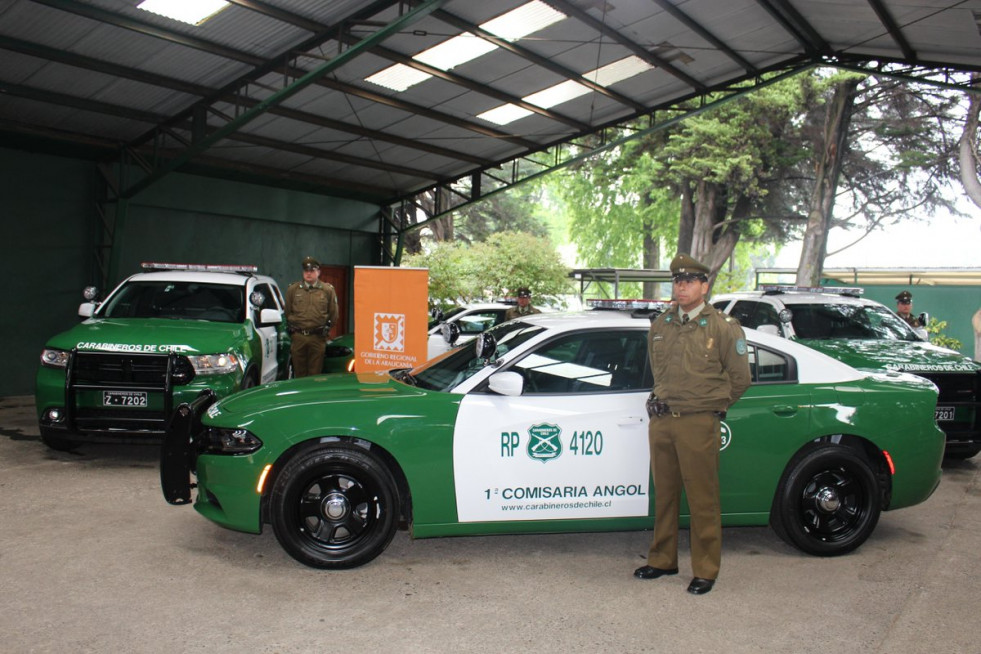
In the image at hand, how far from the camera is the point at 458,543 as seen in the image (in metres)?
6.01

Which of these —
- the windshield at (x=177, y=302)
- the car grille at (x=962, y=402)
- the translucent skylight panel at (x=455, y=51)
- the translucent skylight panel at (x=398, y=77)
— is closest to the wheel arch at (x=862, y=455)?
the car grille at (x=962, y=402)

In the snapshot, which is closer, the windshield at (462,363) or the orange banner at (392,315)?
the windshield at (462,363)

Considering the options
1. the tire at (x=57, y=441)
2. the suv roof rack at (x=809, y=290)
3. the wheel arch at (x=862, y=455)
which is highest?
the suv roof rack at (x=809, y=290)

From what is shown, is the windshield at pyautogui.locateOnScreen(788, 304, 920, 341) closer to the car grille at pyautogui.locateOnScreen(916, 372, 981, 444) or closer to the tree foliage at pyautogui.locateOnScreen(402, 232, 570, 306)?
the car grille at pyautogui.locateOnScreen(916, 372, 981, 444)

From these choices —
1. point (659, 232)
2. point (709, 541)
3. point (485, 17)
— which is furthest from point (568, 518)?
point (659, 232)

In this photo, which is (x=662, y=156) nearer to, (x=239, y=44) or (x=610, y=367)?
(x=239, y=44)

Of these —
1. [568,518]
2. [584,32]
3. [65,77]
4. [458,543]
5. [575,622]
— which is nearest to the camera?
[575,622]

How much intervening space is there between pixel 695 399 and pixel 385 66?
32.5ft

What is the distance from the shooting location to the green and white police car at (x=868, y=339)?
847cm

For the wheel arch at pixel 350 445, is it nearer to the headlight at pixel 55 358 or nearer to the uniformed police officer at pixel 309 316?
the headlight at pixel 55 358

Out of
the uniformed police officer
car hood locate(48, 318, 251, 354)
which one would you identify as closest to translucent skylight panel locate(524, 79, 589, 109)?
the uniformed police officer

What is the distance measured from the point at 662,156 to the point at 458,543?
77.9 ft

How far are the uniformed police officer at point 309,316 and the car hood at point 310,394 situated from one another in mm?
4395

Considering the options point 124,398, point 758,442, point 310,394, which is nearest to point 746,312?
point 758,442
